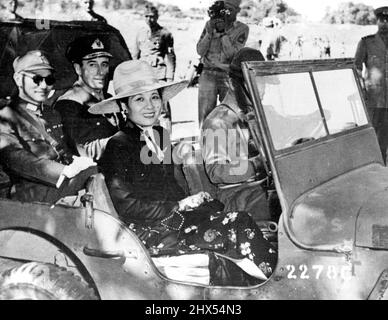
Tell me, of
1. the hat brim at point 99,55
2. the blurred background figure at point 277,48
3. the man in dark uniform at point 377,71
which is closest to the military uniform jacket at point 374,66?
the man in dark uniform at point 377,71

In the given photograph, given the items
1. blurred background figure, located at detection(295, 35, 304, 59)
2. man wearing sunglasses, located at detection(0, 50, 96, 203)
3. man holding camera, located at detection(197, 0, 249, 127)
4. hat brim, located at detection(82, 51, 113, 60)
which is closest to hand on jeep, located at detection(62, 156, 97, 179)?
man wearing sunglasses, located at detection(0, 50, 96, 203)

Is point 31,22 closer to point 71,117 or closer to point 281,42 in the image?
point 71,117

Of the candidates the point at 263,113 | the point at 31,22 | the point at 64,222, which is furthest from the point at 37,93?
the point at 263,113

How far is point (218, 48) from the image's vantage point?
10.1ft

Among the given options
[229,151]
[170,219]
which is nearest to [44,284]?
[170,219]

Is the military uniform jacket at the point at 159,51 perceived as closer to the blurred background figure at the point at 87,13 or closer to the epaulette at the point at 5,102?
the blurred background figure at the point at 87,13

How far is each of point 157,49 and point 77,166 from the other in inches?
32.5

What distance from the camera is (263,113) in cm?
274

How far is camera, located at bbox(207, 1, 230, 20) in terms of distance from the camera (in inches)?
121

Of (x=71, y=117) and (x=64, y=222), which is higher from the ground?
(x=71, y=117)

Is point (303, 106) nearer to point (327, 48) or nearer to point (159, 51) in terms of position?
point (327, 48)

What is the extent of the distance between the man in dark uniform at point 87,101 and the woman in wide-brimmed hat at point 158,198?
0.05 meters

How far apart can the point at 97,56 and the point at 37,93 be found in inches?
16.5

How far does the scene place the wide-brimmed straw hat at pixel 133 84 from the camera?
302 centimetres
